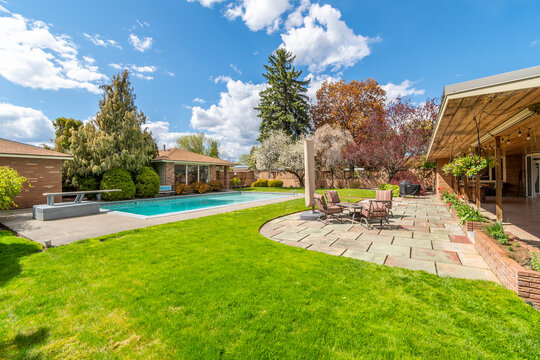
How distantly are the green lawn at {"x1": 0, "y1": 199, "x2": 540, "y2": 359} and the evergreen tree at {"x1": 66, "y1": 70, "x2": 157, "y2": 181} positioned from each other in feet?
34.3

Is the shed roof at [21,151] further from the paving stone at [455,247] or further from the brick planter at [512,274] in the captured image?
the brick planter at [512,274]

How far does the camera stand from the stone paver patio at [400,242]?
3.63 m

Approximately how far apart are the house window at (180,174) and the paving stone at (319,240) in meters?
15.0

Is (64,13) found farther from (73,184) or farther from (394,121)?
(394,121)

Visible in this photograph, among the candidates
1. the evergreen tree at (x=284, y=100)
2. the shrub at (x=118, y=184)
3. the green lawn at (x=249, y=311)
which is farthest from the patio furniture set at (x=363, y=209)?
the evergreen tree at (x=284, y=100)

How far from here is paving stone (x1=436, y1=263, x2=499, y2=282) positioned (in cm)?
320

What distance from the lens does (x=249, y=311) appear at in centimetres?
238

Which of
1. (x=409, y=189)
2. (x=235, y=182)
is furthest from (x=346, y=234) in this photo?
(x=235, y=182)

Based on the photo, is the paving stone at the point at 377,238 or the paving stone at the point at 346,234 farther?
the paving stone at the point at 346,234

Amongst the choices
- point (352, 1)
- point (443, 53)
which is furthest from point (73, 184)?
point (443, 53)

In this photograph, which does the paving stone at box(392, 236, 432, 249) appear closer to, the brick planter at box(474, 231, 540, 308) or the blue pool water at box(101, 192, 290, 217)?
the brick planter at box(474, 231, 540, 308)

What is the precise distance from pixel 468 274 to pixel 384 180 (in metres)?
20.3

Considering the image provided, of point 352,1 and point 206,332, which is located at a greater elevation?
point 352,1

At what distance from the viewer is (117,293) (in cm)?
282
